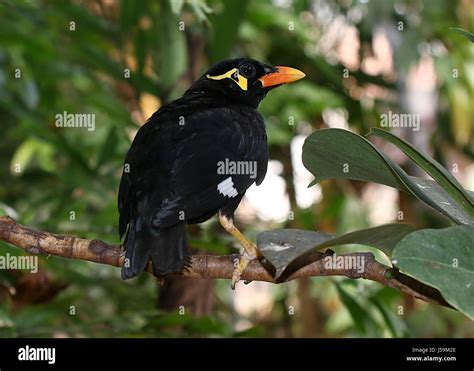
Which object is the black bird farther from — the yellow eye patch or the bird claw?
the yellow eye patch

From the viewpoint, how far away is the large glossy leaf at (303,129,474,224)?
1.14 m

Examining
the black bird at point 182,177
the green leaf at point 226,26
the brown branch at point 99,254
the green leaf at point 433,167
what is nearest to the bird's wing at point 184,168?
the black bird at point 182,177

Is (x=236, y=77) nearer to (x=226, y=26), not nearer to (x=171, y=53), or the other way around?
(x=226, y=26)

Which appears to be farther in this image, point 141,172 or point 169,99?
point 169,99

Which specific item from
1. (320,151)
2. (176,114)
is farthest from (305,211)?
(320,151)

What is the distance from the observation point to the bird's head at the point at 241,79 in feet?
6.44

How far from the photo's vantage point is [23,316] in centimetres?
221

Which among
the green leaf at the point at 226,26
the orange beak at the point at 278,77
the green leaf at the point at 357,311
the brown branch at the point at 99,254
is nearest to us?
the brown branch at the point at 99,254

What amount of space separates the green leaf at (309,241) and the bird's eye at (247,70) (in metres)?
0.86

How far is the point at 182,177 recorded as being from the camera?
1.53 metres

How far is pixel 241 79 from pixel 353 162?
85cm

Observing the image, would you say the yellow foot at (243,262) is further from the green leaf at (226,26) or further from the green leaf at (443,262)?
the green leaf at (226,26)

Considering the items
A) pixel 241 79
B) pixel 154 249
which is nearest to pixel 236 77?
pixel 241 79

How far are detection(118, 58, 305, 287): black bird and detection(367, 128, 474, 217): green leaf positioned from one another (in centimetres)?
36
